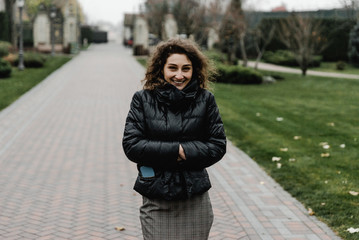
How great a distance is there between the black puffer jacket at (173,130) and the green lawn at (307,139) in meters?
2.62

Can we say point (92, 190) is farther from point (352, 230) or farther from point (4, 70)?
point (4, 70)

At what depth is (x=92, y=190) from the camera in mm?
6816

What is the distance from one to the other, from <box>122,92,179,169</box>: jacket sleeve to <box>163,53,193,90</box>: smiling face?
0.75 ft

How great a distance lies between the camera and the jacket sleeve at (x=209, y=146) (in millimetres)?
3018

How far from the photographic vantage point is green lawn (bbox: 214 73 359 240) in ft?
20.7

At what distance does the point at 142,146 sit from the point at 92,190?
4009 millimetres

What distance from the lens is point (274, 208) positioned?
6.09 m

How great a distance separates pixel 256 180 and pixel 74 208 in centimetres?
277

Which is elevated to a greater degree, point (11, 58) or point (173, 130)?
point (173, 130)

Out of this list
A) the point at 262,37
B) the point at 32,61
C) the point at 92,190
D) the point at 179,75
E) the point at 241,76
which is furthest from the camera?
the point at 262,37

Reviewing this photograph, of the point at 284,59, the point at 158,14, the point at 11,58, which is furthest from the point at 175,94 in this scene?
the point at 284,59

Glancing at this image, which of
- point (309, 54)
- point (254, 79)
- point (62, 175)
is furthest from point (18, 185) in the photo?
point (309, 54)

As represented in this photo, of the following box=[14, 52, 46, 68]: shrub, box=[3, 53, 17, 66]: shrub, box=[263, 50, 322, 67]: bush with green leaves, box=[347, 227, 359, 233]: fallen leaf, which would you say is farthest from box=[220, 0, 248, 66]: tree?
box=[347, 227, 359, 233]: fallen leaf

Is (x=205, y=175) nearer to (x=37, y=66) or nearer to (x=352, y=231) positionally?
(x=352, y=231)
